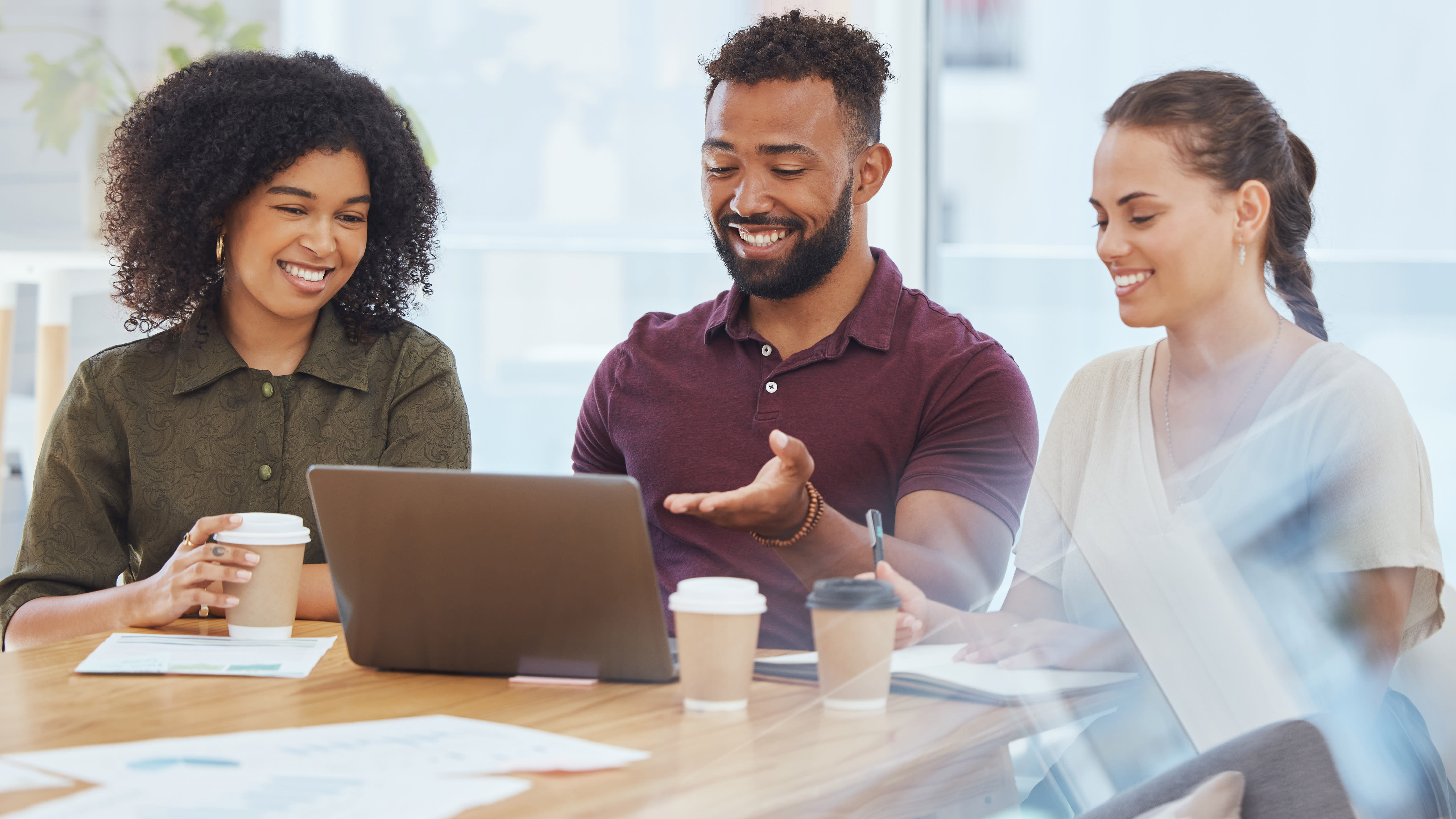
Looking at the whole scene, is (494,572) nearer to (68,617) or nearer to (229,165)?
(68,617)

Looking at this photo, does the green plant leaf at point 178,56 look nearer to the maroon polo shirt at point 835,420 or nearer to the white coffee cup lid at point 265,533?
the maroon polo shirt at point 835,420

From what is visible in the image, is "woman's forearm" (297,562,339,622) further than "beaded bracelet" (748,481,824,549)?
Yes

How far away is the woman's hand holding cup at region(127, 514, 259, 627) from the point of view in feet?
3.86

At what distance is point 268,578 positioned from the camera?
1189 millimetres

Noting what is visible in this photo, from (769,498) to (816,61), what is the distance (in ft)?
2.84

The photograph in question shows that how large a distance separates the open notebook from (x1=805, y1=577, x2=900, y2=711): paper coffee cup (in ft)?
0.07

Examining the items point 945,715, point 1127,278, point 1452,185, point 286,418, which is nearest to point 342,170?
point 286,418

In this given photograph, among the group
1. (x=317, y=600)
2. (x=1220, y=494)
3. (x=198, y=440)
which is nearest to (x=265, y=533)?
(x=317, y=600)

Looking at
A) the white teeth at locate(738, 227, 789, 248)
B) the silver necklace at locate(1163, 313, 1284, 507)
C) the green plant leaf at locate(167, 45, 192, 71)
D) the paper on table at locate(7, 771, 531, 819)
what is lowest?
the paper on table at locate(7, 771, 531, 819)

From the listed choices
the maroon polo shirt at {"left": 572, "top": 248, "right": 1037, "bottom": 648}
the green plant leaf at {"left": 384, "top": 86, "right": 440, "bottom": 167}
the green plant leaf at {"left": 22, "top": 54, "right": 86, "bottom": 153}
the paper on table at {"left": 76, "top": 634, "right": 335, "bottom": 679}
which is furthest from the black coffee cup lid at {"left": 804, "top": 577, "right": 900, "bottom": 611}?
the green plant leaf at {"left": 22, "top": 54, "right": 86, "bottom": 153}

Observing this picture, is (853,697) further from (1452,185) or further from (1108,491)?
(1452,185)

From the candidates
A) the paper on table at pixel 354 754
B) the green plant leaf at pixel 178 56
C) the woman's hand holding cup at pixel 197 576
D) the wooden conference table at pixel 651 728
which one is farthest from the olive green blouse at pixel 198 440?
the green plant leaf at pixel 178 56

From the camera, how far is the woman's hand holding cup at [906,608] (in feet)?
3.18

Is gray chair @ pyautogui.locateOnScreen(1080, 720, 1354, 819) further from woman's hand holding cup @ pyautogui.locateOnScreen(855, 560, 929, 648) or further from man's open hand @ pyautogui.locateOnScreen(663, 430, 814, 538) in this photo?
man's open hand @ pyautogui.locateOnScreen(663, 430, 814, 538)
